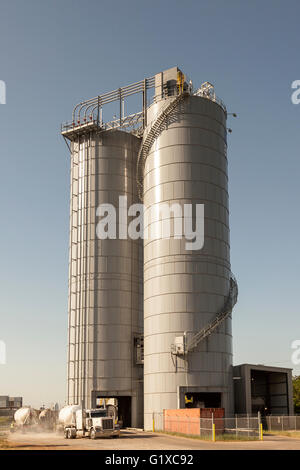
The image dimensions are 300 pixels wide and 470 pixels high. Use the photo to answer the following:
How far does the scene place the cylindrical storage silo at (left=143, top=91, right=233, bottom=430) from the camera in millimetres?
54375

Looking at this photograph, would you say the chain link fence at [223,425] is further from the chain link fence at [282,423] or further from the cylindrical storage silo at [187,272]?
the cylindrical storage silo at [187,272]

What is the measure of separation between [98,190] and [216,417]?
106 feet

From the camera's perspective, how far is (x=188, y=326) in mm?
54625

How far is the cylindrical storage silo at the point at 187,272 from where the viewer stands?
2141 inches

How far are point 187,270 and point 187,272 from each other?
0.20m

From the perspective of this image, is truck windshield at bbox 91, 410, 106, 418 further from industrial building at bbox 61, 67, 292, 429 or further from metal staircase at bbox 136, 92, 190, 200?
metal staircase at bbox 136, 92, 190, 200

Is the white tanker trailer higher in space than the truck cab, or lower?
lower

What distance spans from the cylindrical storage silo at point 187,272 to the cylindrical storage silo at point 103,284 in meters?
6.85

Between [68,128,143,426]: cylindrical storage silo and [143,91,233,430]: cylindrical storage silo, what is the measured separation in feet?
22.5

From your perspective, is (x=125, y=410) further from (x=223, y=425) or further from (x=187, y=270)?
(x=223, y=425)

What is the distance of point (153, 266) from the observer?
58312mm

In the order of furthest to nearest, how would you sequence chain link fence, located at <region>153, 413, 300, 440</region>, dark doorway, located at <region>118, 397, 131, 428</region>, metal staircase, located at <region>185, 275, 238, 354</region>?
dark doorway, located at <region>118, 397, 131, 428</region>
metal staircase, located at <region>185, 275, 238, 354</region>
chain link fence, located at <region>153, 413, 300, 440</region>

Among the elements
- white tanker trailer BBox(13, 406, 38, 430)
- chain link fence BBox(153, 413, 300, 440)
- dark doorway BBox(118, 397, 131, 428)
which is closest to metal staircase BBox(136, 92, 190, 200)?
chain link fence BBox(153, 413, 300, 440)

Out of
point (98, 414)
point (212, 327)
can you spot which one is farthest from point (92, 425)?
point (212, 327)
